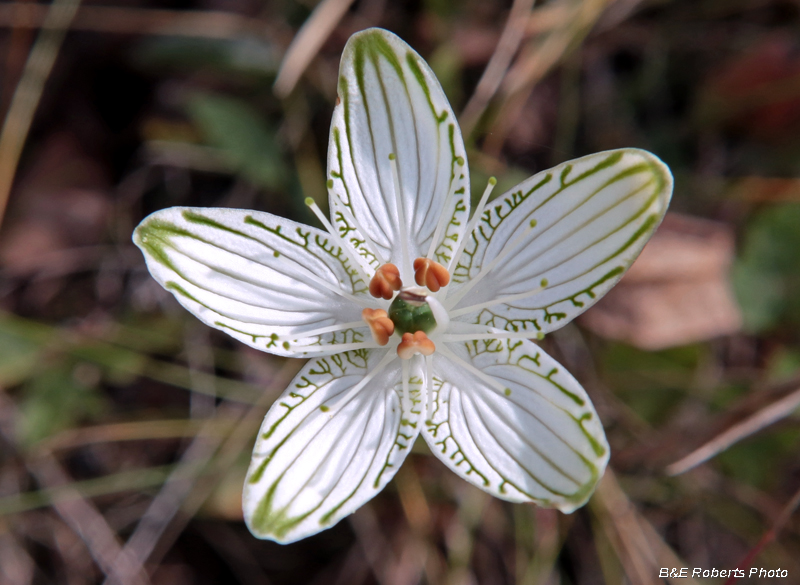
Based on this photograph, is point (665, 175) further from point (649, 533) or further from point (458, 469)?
point (649, 533)

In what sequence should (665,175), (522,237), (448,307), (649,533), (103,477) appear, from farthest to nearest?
(103,477) < (649,533) < (448,307) < (522,237) < (665,175)

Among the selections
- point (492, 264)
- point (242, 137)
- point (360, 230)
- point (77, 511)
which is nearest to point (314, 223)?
point (242, 137)

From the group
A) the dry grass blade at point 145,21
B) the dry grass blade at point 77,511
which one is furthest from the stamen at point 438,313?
the dry grass blade at point 145,21

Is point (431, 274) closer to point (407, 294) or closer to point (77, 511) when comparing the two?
point (407, 294)

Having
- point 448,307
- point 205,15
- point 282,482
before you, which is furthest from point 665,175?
point 205,15

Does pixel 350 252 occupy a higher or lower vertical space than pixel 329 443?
higher
